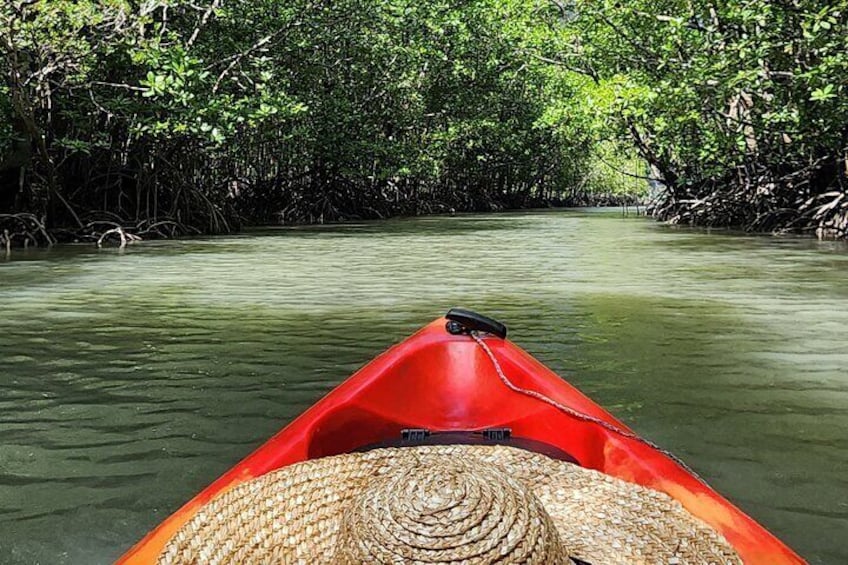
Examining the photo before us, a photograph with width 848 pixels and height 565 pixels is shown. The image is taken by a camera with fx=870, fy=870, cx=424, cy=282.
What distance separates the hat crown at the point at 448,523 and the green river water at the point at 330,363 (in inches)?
45.2

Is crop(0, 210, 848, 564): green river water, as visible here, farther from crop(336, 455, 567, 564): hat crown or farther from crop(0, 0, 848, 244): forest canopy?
crop(0, 0, 848, 244): forest canopy

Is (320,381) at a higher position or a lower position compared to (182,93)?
lower

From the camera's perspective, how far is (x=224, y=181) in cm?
1728

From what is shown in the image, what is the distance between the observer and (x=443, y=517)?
1.20 metres

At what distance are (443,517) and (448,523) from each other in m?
0.01

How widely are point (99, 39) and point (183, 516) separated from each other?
10148 millimetres

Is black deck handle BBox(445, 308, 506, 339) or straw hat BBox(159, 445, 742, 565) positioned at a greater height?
black deck handle BBox(445, 308, 506, 339)

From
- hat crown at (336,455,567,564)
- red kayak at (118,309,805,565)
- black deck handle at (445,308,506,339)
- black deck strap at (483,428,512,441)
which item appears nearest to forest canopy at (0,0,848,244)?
black deck handle at (445,308,506,339)

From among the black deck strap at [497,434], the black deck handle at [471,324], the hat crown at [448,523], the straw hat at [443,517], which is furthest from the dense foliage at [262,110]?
the hat crown at [448,523]

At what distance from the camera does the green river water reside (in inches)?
97.7

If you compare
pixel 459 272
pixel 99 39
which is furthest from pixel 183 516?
pixel 99 39

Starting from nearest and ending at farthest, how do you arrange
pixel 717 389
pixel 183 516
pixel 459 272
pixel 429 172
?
1. pixel 183 516
2. pixel 717 389
3. pixel 459 272
4. pixel 429 172

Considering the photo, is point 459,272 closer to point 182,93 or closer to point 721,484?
point 182,93

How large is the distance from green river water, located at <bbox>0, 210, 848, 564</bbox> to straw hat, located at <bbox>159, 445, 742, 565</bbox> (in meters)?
0.70
